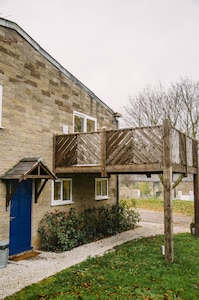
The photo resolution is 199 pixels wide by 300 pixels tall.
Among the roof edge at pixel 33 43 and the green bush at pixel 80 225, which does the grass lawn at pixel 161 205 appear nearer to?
the green bush at pixel 80 225

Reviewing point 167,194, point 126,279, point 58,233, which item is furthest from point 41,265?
point 167,194

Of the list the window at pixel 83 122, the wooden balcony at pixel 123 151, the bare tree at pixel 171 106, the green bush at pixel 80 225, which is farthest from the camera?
the bare tree at pixel 171 106

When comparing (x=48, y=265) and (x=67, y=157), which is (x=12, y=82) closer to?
(x=67, y=157)

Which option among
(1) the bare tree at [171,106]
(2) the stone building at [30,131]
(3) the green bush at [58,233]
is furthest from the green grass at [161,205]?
(2) the stone building at [30,131]

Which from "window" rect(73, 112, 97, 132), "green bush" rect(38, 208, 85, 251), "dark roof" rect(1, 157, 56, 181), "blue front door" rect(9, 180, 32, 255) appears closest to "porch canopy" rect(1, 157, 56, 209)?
"dark roof" rect(1, 157, 56, 181)

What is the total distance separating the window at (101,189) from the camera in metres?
13.6

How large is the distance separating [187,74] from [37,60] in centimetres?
1505

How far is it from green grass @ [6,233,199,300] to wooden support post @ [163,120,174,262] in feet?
1.42

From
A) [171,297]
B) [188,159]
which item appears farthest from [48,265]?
[188,159]

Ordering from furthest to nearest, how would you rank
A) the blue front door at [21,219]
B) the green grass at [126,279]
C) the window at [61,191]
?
the window at [61,191] < the blue front door at [21,219] < the green grass at [126,279]

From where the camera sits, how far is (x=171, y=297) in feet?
18.1

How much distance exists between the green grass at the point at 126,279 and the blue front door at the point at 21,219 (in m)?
2.53

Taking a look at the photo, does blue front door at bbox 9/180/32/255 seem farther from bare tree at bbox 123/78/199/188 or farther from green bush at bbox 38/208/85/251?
bare tree at bbox 123/78/199/188

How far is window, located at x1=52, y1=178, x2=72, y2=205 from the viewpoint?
1071 centimetres
